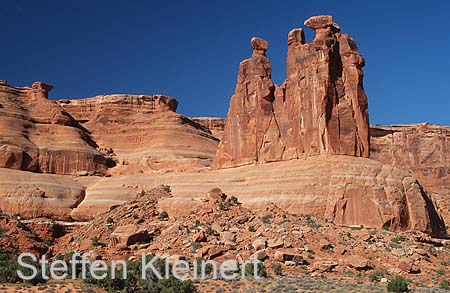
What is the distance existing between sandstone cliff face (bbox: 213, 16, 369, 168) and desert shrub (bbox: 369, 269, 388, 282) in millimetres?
12615

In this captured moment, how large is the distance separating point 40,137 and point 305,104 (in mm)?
35281

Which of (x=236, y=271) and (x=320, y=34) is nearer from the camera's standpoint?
(x=236, y=271)

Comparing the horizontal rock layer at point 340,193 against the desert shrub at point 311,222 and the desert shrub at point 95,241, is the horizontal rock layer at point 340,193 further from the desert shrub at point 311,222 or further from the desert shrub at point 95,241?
the desert shrub at point 95,241

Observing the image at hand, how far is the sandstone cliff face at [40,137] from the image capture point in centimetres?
7044

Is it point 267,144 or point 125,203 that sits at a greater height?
point 267,144

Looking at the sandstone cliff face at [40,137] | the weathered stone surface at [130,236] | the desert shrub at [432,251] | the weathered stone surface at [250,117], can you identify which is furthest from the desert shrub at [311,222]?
the sandstone cliff face at [40,137]

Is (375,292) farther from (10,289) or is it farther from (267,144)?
(267,144)

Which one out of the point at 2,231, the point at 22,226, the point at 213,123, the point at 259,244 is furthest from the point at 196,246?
the point at 213,123

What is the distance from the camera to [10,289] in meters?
31.6

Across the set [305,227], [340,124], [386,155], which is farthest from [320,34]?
[386,155]

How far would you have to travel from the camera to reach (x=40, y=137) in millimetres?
75875

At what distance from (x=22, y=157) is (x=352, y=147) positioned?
35.7 meters

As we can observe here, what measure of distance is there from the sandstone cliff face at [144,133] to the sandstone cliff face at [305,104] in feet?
49.9

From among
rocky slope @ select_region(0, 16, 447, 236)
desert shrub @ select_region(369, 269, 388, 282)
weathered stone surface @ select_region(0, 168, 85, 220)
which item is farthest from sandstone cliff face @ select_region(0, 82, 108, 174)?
desert shrub @ select_region(369, 269, 388, 282)
